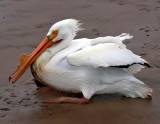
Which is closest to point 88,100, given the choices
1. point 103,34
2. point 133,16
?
point 103,34

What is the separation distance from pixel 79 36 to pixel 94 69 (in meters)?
2.31

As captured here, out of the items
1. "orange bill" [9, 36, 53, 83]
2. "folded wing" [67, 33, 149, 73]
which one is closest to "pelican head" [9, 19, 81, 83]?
"orange bill" [9, 36, 53, 83]

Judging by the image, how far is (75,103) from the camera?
4586mm

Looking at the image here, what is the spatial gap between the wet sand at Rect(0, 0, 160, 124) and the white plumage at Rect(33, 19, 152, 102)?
169 mm

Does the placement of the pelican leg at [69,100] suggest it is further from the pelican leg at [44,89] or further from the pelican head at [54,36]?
the pelican head at [54,36]

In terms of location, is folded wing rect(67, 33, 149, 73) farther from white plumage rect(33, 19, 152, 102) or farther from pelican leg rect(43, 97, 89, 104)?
pelican leg rect(43, 97, 89, 104)

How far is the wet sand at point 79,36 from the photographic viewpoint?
4273mm

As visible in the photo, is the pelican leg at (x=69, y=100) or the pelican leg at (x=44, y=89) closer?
the pelican leg at (x=69, y=100)

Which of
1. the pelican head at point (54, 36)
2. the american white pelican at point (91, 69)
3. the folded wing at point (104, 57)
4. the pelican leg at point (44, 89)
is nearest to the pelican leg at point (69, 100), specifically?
the american white pelican at point (91, 69)

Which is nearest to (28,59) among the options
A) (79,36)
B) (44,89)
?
(44,89)

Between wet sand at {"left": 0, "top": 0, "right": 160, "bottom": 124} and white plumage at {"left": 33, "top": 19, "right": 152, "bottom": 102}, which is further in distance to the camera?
white plumage at {"left": 33, "top": 19, "right": 152, "bottom": 102}

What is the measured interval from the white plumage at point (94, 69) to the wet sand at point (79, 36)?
0.17 meters

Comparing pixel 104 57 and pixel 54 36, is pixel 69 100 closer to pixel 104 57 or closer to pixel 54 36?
pixel 104 57

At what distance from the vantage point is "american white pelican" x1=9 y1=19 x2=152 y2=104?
4.47m
